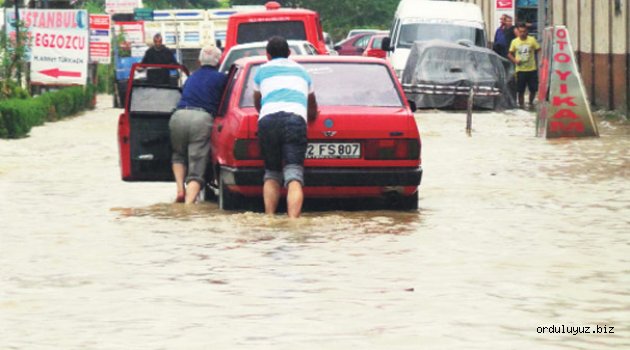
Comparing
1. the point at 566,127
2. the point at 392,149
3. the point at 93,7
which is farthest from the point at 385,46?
the point at 93,7

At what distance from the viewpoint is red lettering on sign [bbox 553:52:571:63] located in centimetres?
2442

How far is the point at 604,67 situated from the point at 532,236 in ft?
70.4

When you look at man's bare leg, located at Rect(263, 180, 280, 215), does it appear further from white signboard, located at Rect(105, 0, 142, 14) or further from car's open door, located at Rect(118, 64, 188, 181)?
white signboard, located at Rect(105, 0, 142, 14)

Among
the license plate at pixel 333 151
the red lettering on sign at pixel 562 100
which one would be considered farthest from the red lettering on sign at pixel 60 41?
the license plate at pixel 333 151

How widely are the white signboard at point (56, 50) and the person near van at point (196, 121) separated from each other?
62.8 feet

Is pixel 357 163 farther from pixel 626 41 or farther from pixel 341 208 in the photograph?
pixel 626 41

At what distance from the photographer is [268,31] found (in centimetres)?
3228

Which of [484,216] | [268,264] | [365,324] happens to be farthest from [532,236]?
[365,324]

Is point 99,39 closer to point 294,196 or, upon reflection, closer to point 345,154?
point 345,154

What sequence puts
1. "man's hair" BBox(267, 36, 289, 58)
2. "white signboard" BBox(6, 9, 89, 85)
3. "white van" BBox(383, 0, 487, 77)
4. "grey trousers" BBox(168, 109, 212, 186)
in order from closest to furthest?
1. "man's hair" BBox(267, 36, 289, 58)
2. "grey trousers" BBox(168, 109, 212, 186)
3. "white signboard" BBox(6, 9, 89, 85)
4. "white van" BBox(383, 0, 487, 77)

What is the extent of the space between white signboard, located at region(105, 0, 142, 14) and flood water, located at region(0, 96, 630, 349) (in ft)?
125

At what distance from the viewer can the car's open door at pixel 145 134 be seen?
15992mm

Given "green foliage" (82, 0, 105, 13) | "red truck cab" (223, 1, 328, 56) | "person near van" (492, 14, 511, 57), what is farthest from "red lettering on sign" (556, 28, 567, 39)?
"green foliage" (82, 0, 105, 13)

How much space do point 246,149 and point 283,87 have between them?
567mm
